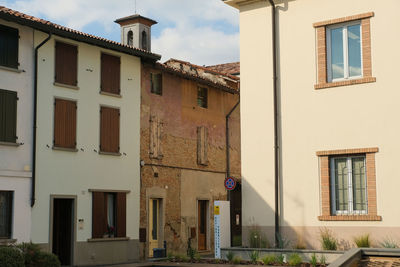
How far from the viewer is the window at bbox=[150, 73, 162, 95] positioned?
25.8 metres

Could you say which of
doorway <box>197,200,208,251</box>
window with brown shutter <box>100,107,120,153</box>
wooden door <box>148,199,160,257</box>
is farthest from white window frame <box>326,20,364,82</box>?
doorway <box>197,200,208,251</box>

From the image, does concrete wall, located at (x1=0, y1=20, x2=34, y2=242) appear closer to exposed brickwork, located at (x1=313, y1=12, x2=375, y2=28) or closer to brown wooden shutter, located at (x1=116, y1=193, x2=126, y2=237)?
brown wooden shutter, located at (x1=116, y1=193, x2=126, y2=237)

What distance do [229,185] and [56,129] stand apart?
5.81m

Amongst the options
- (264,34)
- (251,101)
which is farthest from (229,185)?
(264,34)

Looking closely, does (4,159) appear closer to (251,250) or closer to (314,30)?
(251,250)

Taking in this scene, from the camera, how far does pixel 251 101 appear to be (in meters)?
17.9

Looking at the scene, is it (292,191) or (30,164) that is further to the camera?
(30,164)

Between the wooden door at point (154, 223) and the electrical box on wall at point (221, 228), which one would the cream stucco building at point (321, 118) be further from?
the wooden door at point (154, 223)

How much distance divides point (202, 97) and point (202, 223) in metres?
5.31

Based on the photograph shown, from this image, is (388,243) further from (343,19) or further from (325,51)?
(343,19)

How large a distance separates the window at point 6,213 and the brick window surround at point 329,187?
29.5 feet

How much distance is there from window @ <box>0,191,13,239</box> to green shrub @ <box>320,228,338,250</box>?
9000 mm

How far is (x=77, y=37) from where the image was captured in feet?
70.9

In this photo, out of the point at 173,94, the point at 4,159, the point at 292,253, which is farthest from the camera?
the point at 173,94
